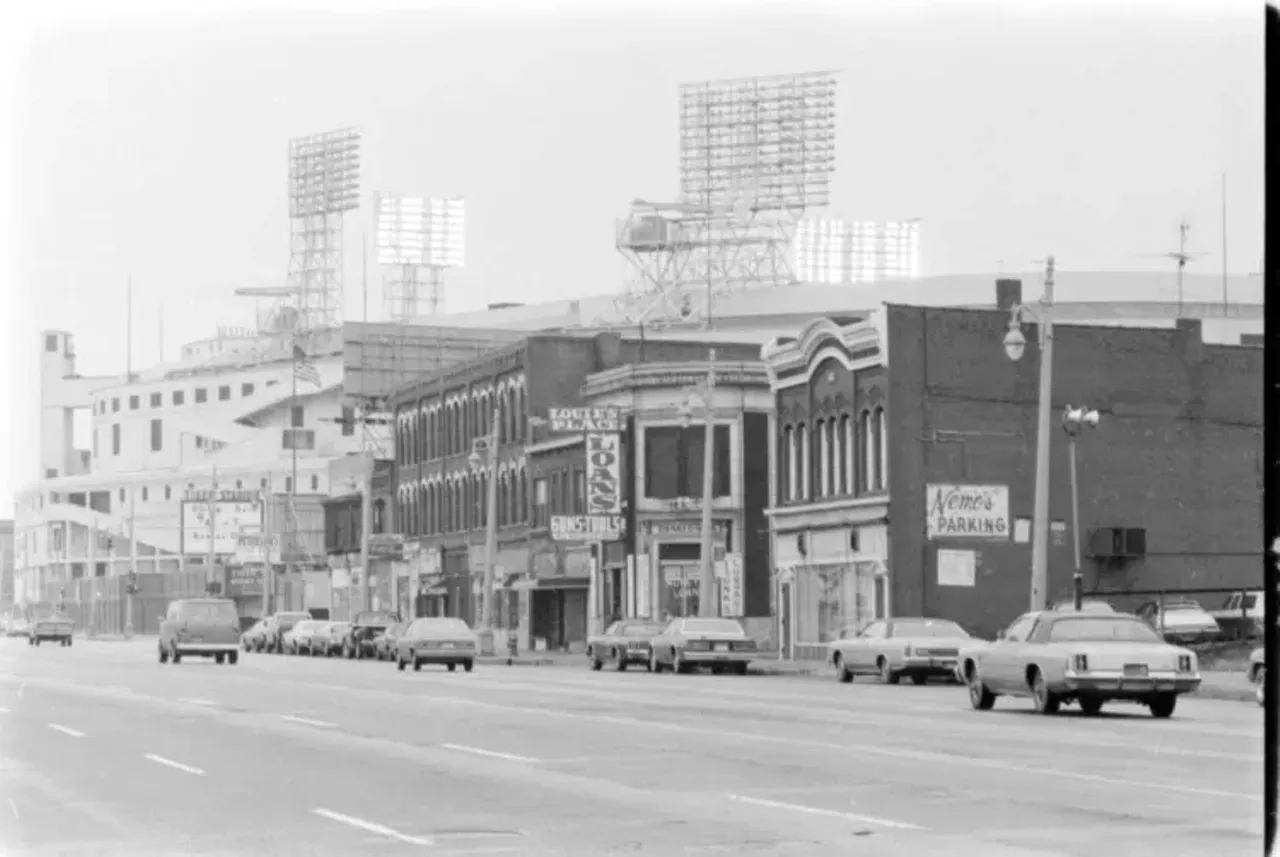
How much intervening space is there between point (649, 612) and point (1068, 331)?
64.7 ft

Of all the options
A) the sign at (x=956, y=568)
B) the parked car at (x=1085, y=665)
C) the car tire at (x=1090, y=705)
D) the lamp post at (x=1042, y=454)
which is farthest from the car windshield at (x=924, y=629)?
the car tire at (x=1090, y=705)

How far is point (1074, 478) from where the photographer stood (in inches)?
2375

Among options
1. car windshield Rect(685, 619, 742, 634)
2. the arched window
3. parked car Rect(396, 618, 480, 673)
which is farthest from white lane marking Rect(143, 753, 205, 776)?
the arched window

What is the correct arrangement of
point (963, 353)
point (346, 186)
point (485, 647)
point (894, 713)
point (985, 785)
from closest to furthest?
point (985, 785) < point (894, 713) < point (963, 353) < point (485, 647) < point (346, 186)

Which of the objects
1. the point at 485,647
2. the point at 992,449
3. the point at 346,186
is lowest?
the point at 485,647

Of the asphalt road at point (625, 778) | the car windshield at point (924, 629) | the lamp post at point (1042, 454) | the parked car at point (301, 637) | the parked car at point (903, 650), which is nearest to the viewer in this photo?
the asphalt road at point (625, 778)

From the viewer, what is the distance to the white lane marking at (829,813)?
17.1 m

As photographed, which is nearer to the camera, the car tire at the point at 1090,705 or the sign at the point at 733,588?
the car tire at the point at 1090,705

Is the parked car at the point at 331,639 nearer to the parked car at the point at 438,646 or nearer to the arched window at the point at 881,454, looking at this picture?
the parked car at the point at 438,646

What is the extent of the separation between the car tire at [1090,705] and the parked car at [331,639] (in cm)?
5184

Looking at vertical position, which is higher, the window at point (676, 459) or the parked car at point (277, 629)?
the window at point (676, 459)

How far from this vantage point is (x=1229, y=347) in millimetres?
67812

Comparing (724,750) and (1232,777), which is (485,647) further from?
(1232,777)

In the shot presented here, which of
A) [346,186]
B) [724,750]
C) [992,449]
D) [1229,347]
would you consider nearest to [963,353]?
[992,449]
